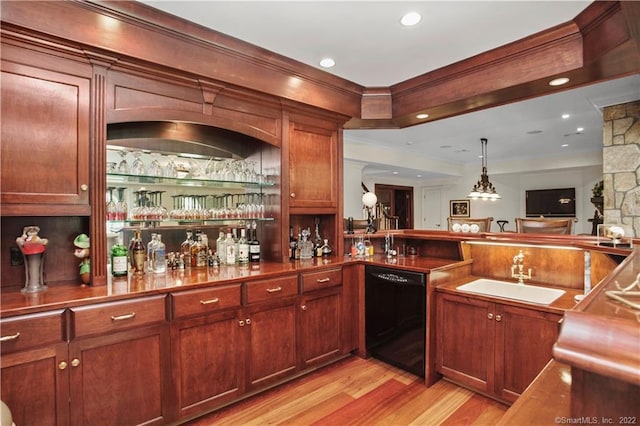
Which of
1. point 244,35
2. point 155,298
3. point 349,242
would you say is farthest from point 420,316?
point 244,35

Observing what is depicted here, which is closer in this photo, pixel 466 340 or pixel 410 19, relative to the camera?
Answer: pixel 410 19

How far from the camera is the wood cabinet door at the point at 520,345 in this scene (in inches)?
81.4

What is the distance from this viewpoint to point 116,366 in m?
1.79

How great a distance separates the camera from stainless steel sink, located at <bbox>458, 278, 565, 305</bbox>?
2.38 meters

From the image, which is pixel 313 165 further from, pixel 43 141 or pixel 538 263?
pixel 538 263

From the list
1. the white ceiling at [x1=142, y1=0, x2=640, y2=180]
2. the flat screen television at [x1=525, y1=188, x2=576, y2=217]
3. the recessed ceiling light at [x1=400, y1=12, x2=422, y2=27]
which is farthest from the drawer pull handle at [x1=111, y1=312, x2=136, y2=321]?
the flat screen television at [x1=525, y1=188, x2=576, y2=217]

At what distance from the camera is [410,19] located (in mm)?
2092

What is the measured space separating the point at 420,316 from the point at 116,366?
2055 mm

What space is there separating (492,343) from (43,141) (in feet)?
10.0

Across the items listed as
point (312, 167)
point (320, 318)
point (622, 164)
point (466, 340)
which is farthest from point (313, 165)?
point (622, 164)

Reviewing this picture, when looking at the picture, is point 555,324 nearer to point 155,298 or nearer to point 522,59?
point 522,59

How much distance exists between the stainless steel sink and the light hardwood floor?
0.75m

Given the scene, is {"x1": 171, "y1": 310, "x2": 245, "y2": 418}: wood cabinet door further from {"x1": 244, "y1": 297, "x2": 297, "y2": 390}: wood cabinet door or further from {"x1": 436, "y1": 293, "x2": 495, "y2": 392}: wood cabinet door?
{"x1": 436, "y1": 293, "x2": 495, "y2": 392}: wood cabinet door

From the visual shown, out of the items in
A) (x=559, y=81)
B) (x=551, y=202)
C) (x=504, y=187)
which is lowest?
(x=551, y=202)
